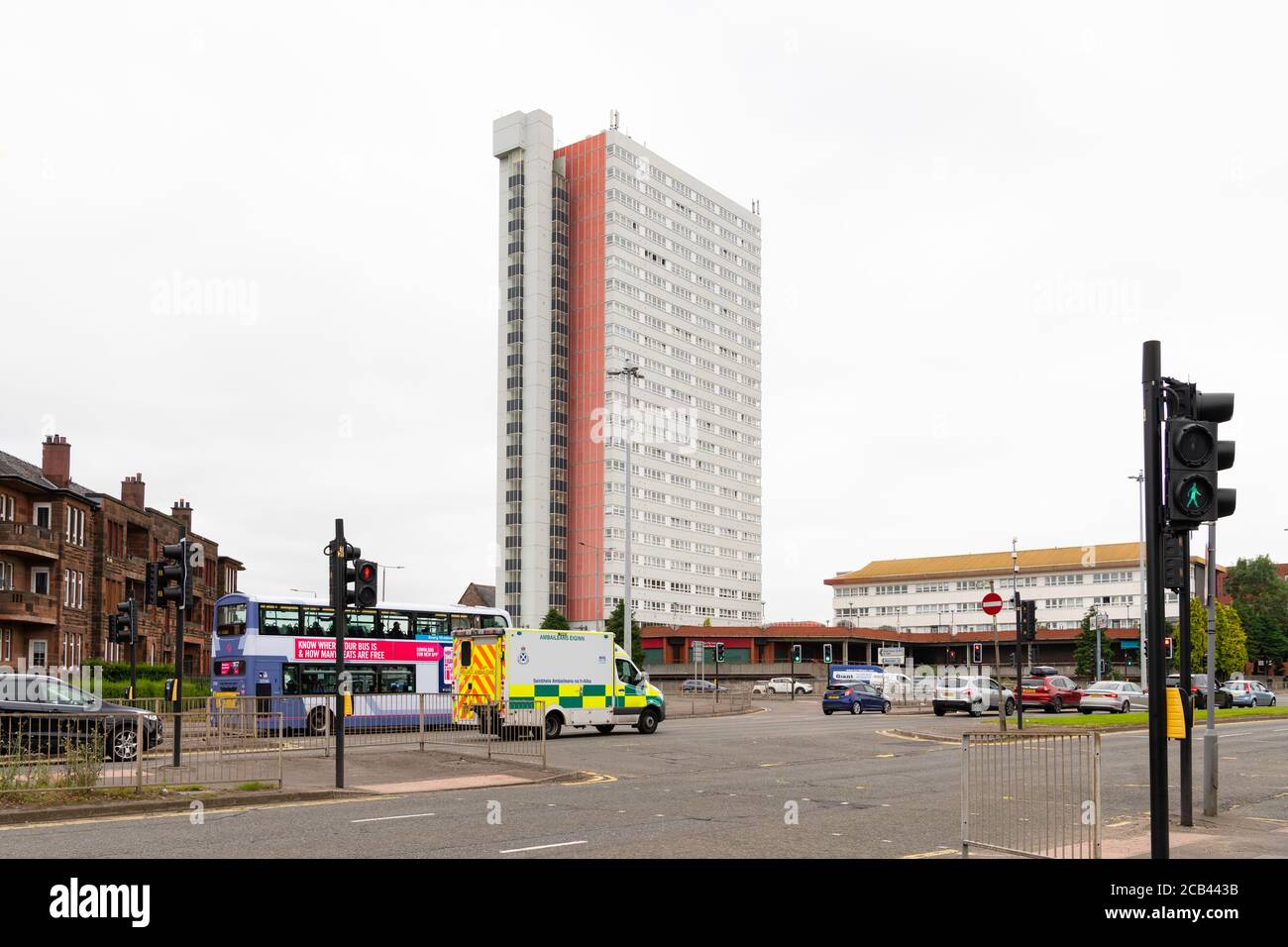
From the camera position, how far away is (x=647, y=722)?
33188 mm

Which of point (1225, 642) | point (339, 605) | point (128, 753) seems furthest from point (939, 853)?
point (1225, 642)

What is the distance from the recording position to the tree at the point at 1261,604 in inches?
5064

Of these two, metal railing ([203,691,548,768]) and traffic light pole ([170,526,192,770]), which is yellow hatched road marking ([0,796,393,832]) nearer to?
traffic light pole ([170,526,192,770])

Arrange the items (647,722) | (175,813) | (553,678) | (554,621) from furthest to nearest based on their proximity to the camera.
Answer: (554,621) < (647,722) < (553,678) < (175,813)

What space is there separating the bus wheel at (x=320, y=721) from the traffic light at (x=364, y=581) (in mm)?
5912

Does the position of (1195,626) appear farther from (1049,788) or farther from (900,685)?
(1049,788)

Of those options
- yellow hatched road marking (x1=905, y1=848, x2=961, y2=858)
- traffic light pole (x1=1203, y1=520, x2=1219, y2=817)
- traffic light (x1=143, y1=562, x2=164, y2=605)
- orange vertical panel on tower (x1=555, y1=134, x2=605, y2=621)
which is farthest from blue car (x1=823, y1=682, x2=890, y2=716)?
orange vertical panel on tower (x1=555, y1=134, x2=605, y2=621)

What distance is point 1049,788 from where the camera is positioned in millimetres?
10750

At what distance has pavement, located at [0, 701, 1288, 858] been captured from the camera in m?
12.1

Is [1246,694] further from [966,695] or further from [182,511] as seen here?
[182,511]

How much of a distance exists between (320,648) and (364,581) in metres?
15.6

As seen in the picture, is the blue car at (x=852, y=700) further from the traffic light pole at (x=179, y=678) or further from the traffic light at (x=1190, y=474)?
the traffic light at (x=1190, y=474)
